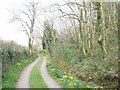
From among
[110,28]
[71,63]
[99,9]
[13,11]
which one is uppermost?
[13,11]

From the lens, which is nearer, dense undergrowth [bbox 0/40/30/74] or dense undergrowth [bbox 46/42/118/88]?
dense undergrowth [bbox 46/42/118/88]

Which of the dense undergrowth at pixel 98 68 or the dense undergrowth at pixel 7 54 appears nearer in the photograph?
the dense undergrowth at pixel 98 68

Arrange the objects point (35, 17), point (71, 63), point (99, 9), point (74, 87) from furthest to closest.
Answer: point (35, 17), point (71, 63), point (99, 9), point (74, 87)

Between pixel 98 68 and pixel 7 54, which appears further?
pixel 7 54

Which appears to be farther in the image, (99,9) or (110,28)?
(110,28)

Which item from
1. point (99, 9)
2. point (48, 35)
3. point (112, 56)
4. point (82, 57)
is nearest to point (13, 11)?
point (48, 35)

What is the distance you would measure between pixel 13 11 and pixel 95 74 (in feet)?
70.6

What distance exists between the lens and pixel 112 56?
10180 millimetres

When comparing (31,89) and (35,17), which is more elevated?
(35,17)

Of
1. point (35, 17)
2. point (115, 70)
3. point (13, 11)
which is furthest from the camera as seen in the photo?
point (35, 17)

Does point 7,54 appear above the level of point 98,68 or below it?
above

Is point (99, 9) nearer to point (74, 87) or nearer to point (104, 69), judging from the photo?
point (104, 69)

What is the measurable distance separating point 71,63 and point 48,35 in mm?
16878

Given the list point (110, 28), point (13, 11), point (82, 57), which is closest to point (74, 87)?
point (82, 57)
